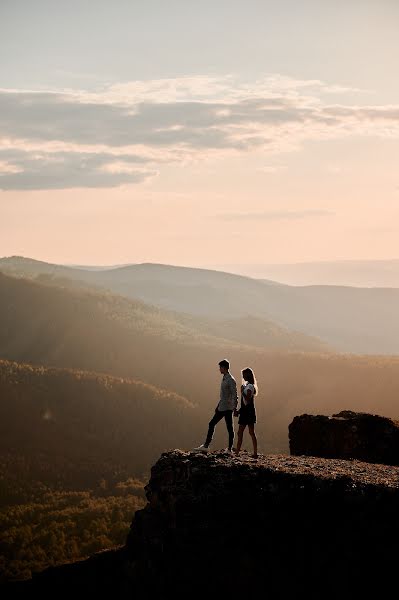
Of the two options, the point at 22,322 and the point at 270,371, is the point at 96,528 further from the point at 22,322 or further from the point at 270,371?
the point at 22,322

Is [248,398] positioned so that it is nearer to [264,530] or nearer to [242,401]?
[242,401]

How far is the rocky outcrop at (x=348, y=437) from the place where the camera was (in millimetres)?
24281

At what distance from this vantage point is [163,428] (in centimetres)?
6838

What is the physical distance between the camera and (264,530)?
694 inches

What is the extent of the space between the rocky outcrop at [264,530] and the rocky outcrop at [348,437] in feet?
15.3

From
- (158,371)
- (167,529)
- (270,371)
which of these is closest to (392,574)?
(167,529)

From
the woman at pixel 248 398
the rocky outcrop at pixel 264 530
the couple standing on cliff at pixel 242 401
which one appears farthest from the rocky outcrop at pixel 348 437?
the woman at pixel 248 398

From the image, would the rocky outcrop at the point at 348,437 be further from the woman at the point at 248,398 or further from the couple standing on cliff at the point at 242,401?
the woman at the point at 248,398

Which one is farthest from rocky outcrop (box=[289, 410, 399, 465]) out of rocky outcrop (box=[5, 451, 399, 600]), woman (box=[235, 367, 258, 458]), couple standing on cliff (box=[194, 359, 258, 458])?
woman (box=[235, 367, 258, 458])

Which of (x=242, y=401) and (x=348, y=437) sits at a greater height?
(x=242, y=401)

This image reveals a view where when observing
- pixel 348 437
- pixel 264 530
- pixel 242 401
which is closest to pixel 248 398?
pixel 242 401

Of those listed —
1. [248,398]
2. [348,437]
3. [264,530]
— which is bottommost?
[264,530]

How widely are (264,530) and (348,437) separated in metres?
8.33

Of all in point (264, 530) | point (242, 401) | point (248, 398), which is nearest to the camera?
point (264, 530)
